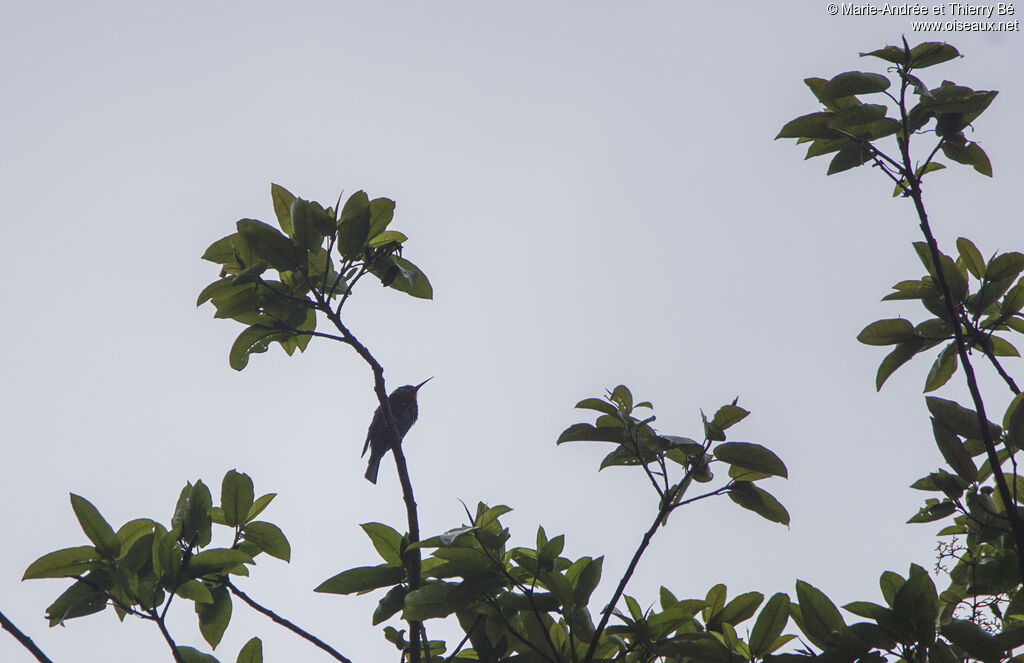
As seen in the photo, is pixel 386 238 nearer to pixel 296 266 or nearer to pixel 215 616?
pixel 296 266

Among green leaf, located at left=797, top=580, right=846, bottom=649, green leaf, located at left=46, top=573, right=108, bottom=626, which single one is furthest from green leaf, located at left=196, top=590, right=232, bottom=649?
green leaf, located at left=797, top=580, right=846, bottom=649

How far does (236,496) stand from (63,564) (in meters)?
0.57

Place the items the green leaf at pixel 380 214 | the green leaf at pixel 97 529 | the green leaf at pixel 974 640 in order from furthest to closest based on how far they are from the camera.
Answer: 1. the green leaf at pixel 380 214
2. the green leaf at pixel 97 529
3. the green leaf at pixel 974 640

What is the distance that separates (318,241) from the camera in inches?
127

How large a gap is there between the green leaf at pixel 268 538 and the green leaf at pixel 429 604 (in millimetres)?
652

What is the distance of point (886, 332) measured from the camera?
319cm

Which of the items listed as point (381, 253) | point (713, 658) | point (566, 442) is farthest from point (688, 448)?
point (381, 253)

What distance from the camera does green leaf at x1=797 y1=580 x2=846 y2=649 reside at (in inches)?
104

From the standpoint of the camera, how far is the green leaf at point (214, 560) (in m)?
2.86

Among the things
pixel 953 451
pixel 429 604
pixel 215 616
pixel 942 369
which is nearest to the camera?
pixel 429 604

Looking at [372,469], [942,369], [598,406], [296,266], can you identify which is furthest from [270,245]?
[372,469]

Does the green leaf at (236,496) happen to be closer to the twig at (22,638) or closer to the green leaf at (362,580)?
the green leaf at (362,580)

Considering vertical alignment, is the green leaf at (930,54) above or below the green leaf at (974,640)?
above

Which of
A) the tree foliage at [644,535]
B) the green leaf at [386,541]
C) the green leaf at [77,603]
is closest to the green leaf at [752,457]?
the tree foliage at [644,535]
